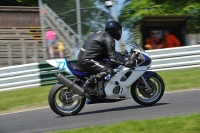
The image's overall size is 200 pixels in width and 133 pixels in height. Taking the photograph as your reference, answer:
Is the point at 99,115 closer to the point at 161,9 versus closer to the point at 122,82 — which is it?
the point at 122,82

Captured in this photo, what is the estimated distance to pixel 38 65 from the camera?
552 inches

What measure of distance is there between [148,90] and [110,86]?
2.43ft

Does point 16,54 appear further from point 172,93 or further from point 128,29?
point 172,93

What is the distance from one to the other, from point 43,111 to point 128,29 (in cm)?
925

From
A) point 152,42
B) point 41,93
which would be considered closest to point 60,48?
point 41,93

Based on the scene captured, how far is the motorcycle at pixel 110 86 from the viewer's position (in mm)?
8211

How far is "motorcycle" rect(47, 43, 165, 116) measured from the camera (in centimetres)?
821

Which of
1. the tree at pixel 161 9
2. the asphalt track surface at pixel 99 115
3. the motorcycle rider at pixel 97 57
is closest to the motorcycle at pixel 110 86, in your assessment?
the motorcycle rider at pixel 97 57

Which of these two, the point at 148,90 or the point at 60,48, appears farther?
the point at 60,48

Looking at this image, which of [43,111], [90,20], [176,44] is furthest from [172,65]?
[43,111]

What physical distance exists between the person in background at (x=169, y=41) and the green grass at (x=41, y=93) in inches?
85.0

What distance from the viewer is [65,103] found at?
27.2 ft

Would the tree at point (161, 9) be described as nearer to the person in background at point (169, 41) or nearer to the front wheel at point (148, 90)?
the person in background at point (169, 41)

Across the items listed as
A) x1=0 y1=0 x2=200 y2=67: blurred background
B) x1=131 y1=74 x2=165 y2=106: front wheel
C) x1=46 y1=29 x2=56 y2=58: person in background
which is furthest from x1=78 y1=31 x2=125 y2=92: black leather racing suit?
x1=46 y1=29 x2=56 y2=58: person in background
